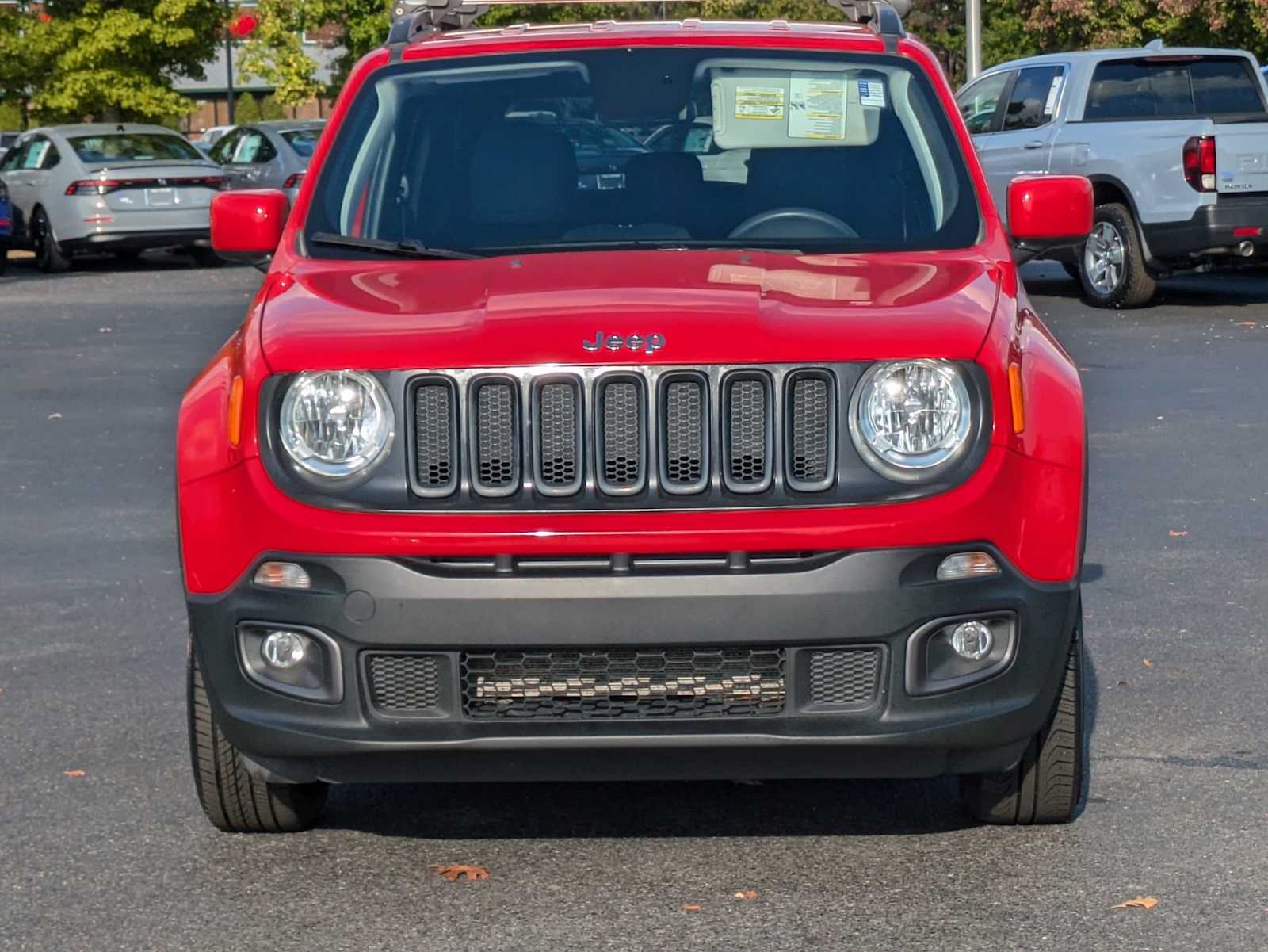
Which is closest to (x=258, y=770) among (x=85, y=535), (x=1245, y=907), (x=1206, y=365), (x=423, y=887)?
(x=423, y=887)

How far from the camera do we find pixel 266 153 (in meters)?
27.8

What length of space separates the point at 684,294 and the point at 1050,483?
2.77 ft

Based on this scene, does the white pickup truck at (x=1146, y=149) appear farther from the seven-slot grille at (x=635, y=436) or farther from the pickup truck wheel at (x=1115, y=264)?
the seven-slot grille at (x=635, y=436)

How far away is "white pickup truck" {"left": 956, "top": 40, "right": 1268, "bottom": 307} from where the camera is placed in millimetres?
17656

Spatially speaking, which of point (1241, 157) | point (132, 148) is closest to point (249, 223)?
point (1241, 157)

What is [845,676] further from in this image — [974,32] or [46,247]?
[974,32]

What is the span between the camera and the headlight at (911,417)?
15.1 ft

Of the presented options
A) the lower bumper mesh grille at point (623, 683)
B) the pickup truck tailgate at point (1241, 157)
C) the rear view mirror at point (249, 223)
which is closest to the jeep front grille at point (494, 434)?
the lower bumper mesh grille at point (623, 683)

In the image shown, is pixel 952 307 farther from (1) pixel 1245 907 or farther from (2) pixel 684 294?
(1) pixel 1245 907

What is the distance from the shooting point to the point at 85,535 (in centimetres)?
961

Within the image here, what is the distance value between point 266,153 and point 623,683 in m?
24.0

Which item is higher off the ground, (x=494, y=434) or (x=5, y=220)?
(x=494, y=434)

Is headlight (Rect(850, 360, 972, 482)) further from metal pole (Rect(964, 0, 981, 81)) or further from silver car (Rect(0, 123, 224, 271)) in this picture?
metal pole (Rect(964, 0, 981, 81))

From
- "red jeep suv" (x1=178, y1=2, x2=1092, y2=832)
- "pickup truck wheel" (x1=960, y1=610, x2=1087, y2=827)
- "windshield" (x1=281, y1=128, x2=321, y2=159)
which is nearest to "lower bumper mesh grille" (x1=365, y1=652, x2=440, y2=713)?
"red jeep suv" (x1=178, y1=2, x2=1092, y2=832)
